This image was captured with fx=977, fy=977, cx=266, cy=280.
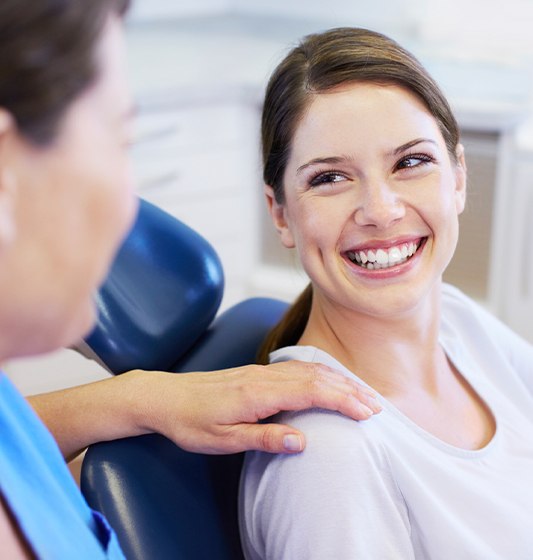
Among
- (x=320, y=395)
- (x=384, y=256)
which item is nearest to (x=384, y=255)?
(x=384, y=256)

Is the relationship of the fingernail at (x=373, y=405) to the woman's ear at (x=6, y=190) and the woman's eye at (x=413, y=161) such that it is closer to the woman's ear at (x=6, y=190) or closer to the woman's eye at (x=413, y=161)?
the woman's eye at (x=413, y=161)

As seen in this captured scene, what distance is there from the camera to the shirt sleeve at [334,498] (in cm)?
A: 109

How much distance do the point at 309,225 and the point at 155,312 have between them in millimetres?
256

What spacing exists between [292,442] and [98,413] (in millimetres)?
246

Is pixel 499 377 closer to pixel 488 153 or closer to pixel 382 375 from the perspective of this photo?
pixel 382 375

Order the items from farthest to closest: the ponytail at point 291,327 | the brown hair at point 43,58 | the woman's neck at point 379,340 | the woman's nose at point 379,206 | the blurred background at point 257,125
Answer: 1. the blurred background at point 257,125
2. the ponytail at point 291,327
3. the woman's neck at point 379,340
4. the woman's nose at point 379,206
5. the brown hair at point 43,58

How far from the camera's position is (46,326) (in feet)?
2.06

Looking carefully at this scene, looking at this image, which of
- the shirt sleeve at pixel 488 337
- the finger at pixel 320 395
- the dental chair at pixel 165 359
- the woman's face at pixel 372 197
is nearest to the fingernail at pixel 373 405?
the finger at pixel 320 395

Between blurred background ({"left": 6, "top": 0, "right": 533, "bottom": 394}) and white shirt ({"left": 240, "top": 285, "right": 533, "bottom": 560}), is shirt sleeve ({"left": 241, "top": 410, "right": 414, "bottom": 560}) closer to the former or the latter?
white shirt ({"left": 240, "top": 285, "right": 533, "bottom": 560})

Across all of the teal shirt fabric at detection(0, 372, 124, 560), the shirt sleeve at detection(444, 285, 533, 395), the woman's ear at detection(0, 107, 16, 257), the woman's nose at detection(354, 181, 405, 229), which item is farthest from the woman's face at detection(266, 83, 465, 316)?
the woman's ear at detection(0, 107, 16, 257)

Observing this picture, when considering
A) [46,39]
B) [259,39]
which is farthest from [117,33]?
[259,39]

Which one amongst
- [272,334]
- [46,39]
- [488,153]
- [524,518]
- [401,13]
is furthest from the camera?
[401,13]

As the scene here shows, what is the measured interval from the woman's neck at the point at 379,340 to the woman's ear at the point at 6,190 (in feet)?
2.48

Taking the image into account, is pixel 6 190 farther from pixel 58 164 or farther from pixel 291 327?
pixel 291 327
